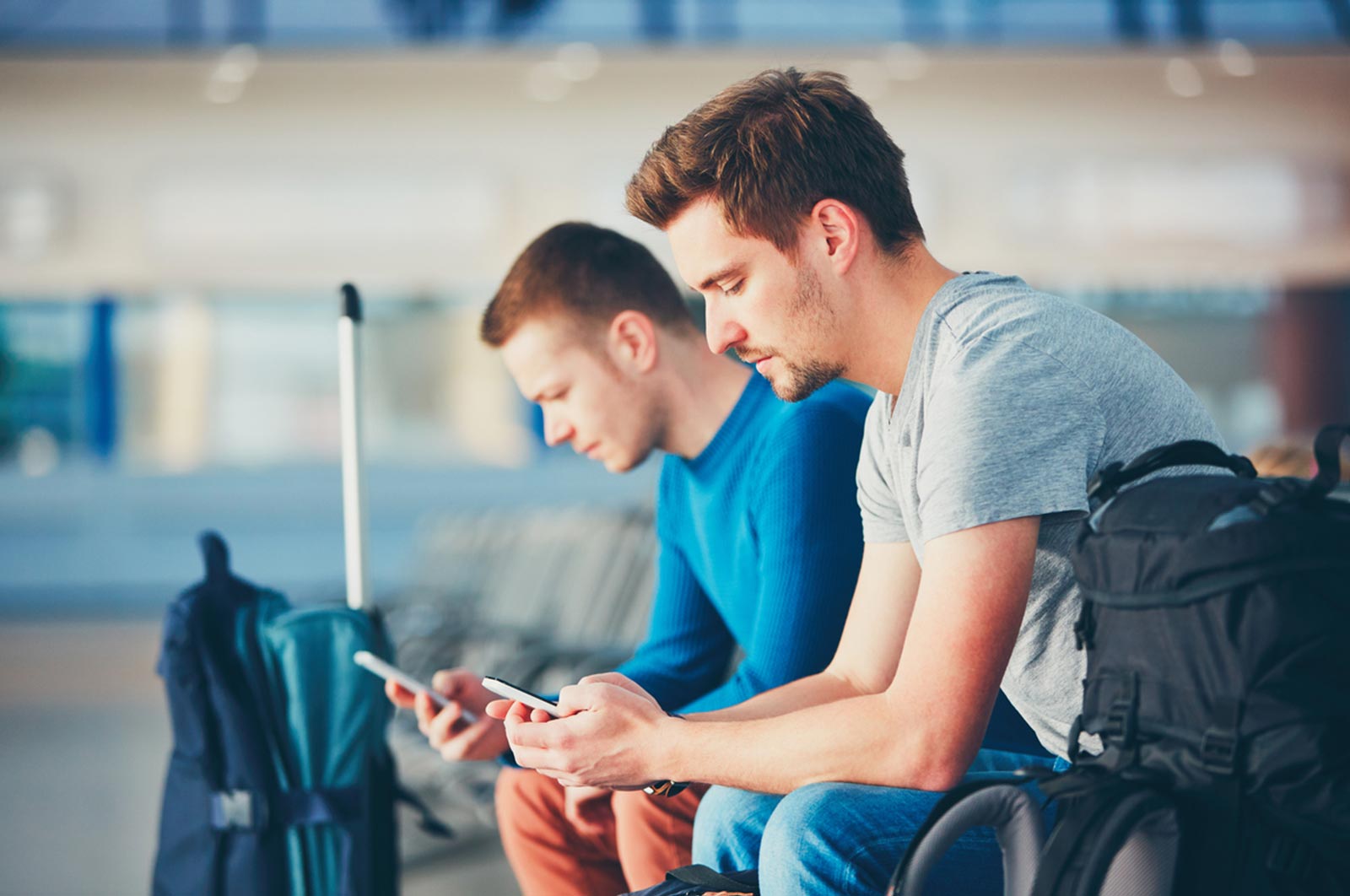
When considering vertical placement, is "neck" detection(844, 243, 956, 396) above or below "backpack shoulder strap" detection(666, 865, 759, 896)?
above

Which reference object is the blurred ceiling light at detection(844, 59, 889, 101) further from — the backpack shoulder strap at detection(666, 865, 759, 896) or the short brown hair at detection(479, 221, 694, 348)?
the backpack shoulder strap at detection(666, 865, 759, 896)

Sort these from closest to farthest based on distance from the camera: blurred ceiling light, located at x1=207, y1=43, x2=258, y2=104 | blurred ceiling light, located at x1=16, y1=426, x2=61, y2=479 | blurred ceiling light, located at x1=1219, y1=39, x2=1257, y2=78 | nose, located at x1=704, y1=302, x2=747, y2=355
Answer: nose, located at x1=704, y1=302, x2=747, y2=355
blurred ceiling light, located at x1=207, y1=43, x2=258, y2=104
blurred ceiling light, located at x1=1219, y1=39, x2=1257, y2=78
blurred ceiling light, located at x1=16, y1=426, x2=61, y2=479

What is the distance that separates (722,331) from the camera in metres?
1.41

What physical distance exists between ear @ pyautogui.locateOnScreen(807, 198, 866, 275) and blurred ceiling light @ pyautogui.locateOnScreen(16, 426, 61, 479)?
30.4 ft

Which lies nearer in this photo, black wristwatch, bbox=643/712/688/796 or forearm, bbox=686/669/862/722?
black wristwatch, bbox=643/712/688/796

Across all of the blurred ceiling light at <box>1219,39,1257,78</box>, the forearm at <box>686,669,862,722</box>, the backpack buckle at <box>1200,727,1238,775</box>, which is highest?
the blurred ceiling light at <box>1219,39,1257,78</box>

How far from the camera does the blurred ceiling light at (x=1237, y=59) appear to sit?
8188 millimetres

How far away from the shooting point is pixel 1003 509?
1103 mm

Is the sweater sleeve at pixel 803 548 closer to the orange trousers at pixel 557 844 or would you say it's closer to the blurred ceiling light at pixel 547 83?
the orange trousers at pixel 557 844

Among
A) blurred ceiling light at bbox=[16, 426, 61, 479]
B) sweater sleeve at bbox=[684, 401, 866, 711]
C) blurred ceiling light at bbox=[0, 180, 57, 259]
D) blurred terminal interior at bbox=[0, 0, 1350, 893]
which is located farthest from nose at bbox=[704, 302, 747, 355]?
blurred ceiling light at bbox=[16, 426, 61, 479]

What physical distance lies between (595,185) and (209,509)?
3783mm

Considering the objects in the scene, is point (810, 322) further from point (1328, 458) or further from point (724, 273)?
point (1328, 458)

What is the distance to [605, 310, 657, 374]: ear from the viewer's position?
6.43ft

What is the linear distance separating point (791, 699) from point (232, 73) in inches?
313
